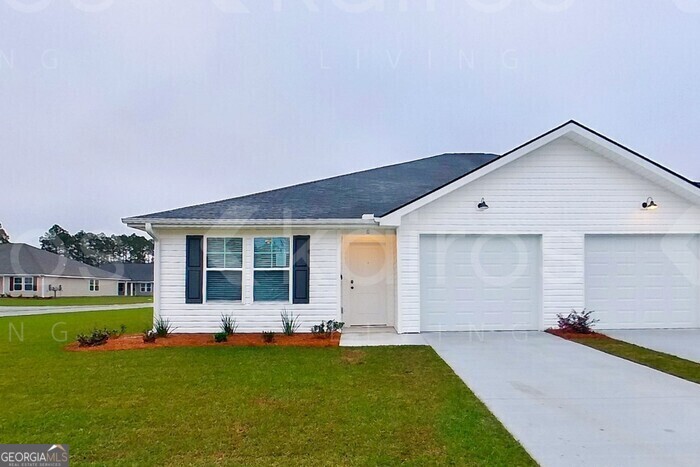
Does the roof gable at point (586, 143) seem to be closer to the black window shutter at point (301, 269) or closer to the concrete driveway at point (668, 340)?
the black window shutter at point (301, 269)

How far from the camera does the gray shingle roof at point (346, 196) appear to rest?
986cm

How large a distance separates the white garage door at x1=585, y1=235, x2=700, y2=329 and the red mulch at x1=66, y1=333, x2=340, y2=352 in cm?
613

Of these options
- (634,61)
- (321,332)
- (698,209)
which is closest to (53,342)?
(321,332)

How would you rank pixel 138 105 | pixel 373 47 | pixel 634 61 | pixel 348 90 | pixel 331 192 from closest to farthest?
pixel 331 192, pixel 373 47, pixel 634 61, pixel 138 105, pixel 348 90

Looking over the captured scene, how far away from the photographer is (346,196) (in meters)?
11.7

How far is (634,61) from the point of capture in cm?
1548

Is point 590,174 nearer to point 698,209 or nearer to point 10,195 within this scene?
point 698,209

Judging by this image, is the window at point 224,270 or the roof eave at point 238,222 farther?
the window at point 224,270

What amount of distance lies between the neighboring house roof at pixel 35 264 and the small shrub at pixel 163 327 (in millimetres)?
32519

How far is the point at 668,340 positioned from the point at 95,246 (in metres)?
73.1

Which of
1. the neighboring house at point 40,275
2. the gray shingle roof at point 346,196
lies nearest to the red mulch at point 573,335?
the gray shingle roof at point 346,196

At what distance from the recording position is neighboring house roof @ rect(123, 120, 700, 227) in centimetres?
920

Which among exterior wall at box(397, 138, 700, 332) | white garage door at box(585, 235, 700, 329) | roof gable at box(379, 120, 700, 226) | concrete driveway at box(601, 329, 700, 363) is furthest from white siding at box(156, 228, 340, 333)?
concrete driveway at box(601, 329, 700, 363)

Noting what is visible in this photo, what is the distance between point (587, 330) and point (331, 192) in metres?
7.13
